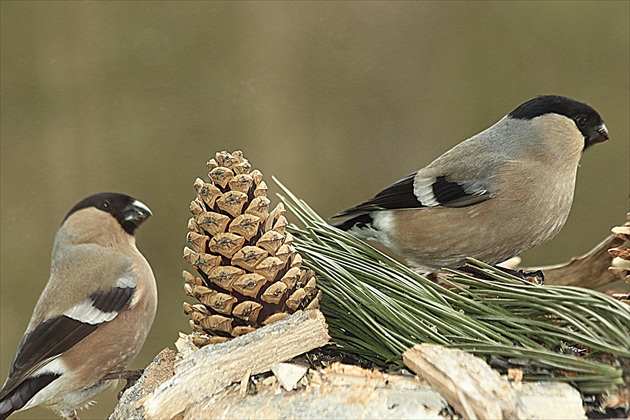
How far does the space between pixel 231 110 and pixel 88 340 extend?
0.80 meters

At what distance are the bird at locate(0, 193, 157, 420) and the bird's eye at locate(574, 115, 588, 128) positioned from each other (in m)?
0.50

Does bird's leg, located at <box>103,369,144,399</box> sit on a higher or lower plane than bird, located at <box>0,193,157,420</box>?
lower

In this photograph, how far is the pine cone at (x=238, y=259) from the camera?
1.82 feet

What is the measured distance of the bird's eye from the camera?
2.62 ft

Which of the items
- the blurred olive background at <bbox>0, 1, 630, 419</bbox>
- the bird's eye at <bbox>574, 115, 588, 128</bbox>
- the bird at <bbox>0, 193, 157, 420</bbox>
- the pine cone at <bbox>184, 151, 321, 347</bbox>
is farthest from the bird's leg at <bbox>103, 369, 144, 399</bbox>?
the blurred olive background at <bbox>0, 1, 630, 419</bbox>

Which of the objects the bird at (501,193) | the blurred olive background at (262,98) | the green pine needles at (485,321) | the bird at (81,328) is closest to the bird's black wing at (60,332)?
the bird at (81,328)

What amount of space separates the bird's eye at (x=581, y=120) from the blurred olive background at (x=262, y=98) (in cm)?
71

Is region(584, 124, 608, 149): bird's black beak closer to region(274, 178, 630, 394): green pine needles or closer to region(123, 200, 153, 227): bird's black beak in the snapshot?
region(274, 178, 630, 394): green pine needles

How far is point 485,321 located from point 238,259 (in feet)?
0.66

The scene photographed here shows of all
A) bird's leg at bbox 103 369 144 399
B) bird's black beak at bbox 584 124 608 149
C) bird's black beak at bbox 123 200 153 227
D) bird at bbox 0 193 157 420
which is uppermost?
bird's black beak at bbox 123 200 153 227

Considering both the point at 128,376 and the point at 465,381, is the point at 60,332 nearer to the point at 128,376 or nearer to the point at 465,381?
the point at 128,376

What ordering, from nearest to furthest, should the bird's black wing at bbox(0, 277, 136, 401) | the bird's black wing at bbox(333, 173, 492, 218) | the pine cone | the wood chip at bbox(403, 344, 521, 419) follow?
the wood chip at bbox(403, 344, 521, 419), the pine cone, the bird's black wing at bbox(0, 277, 136, 401), the bird's black wing at bbox(333, 173, 492, 218)

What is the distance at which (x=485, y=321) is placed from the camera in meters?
0.56

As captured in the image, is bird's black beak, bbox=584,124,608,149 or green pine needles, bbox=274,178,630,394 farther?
bird's black beak, bbox=584,124,608,149
